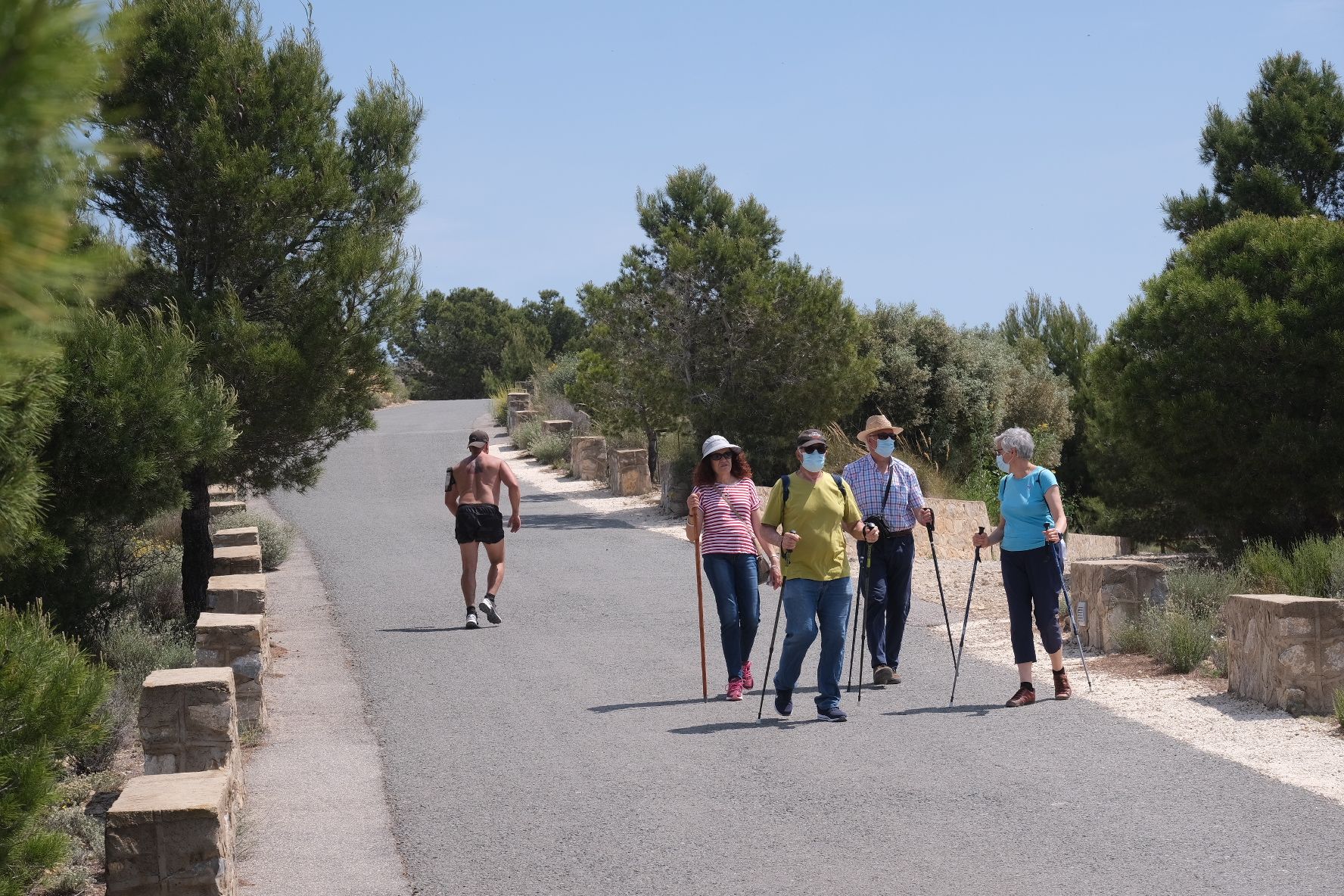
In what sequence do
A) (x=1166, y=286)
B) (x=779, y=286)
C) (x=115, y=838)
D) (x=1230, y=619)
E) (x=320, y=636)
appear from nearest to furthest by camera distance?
(x=115, y=838) < (x=1230, y=619) < (x=320, y=636) < (x=1166, y=286) < (x=779, y=286)

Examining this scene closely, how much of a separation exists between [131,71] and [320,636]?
540cm

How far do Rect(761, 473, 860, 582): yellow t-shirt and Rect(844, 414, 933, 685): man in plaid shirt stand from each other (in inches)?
50.0

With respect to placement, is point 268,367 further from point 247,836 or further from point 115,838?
point 115,838

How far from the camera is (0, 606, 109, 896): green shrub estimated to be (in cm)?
478

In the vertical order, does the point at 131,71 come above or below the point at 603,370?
above

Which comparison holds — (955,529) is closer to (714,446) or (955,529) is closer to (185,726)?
(714,446)

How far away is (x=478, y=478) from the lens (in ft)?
42.6

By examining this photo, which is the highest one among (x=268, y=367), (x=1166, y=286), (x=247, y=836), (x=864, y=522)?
(x=1166, y=286)

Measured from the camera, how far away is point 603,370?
26.0 metres

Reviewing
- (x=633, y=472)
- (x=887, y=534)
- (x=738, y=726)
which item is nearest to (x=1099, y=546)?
(x=633, y=472)

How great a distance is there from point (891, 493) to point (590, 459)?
19293mm

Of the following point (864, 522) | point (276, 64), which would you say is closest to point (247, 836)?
point (864, 522)

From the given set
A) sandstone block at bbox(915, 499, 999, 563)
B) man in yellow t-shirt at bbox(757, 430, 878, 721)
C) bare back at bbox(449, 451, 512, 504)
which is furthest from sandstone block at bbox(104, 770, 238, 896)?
sandstone block at bbox(915, 499, 999, 563)

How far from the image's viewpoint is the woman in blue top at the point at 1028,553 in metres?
8.97
